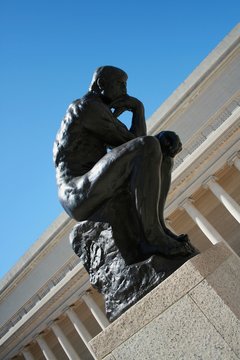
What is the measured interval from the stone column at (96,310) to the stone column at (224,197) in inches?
433

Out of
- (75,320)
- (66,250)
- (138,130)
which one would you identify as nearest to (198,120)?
(66,250)

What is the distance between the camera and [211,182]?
93.6 ft

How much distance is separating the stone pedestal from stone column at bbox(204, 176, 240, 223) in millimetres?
23543

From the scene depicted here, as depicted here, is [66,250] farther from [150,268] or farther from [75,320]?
[150,268]

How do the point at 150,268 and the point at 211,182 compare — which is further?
the point at 211,182

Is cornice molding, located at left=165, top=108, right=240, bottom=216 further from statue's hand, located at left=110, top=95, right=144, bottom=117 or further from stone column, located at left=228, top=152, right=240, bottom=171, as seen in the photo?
statue's hand, located at left=110, top=95, right=144, bottom=117

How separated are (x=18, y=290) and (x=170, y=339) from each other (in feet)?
127

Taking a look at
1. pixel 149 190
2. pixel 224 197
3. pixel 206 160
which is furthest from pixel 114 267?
pixel 206 160

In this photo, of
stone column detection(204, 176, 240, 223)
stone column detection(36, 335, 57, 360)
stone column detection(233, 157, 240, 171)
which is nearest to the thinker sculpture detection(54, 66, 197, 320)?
stone column detection(204, 176, 240, 223)

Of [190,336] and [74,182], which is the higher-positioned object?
[74,182]

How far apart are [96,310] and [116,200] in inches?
1067

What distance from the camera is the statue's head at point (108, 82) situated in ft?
16.0

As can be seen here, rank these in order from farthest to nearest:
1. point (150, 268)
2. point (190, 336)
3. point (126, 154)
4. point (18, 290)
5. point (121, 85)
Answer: point (18, 290)
point (121, 85)
point (126, 154)
point (150, 268)
point (190, 336)

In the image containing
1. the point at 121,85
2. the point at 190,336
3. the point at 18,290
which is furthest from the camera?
the point at 18,290
